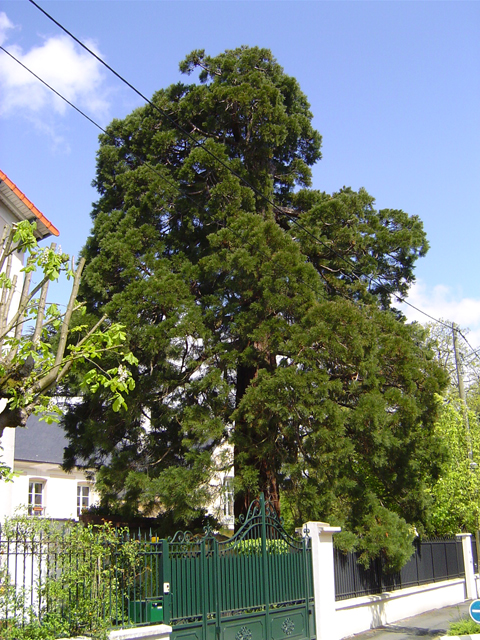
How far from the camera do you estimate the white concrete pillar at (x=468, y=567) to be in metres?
20.9

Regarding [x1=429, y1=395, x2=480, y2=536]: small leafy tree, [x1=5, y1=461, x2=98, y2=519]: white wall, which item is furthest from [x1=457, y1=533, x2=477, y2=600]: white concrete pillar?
[x1=5, y1=461, x2=98, y2=519]: white wall

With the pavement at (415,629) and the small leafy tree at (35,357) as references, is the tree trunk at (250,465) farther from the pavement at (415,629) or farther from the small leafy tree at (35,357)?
the small leafy tree at (35,357)

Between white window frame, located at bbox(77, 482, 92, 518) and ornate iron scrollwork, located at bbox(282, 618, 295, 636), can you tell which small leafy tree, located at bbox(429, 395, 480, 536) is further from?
white window frame, located at bbox(77, 482, 92, 518)

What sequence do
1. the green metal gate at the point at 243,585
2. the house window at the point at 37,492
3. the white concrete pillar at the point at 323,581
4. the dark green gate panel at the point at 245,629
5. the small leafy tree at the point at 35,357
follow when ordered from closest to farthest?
the small leafy tree at the point at 35,357
the green metal gate at the point at 243,585
the dark green gate panel at the point at 245,629
the white concrete pillar at the point at 323,581
the house window at the point at 37,492

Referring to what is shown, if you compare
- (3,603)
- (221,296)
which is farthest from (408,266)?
(3,603)

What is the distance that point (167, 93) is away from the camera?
738 inches

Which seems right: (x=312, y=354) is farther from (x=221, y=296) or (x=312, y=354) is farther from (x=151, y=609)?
(x=151, y=609)

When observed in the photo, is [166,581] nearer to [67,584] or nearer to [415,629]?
[67,584]

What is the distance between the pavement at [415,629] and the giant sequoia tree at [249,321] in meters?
2.17

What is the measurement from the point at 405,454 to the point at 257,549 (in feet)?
18.3

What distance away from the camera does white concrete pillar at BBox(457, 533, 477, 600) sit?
20.9 meters

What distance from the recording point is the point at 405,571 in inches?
654

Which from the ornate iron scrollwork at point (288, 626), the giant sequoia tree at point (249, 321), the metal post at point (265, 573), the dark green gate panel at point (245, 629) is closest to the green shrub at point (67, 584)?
the dark green gate panel at point (245, 629)

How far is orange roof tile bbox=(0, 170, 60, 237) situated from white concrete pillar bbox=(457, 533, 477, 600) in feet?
54.1
